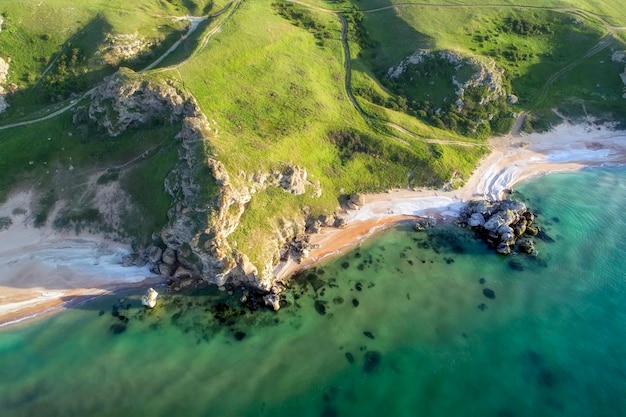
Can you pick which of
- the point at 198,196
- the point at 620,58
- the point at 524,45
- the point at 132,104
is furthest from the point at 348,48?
the point at 620,58

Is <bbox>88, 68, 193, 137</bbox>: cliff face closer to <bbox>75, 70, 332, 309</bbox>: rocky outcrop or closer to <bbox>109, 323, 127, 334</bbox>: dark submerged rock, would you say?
<bbox>75, 70, 332, 309</bbox>: rocky outcrop

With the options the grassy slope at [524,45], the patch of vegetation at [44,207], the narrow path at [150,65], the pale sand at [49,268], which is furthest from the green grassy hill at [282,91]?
the pale sand at [49,268]

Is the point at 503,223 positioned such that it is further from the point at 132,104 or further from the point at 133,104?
the point at 132,104

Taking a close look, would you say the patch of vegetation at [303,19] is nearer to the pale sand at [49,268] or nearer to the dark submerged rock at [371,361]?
the pale sand at [49,268]

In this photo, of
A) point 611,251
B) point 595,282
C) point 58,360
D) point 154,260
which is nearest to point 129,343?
point 58,360

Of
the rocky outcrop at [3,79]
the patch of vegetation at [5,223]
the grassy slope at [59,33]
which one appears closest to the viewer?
the patch of vegetation at [5,223]

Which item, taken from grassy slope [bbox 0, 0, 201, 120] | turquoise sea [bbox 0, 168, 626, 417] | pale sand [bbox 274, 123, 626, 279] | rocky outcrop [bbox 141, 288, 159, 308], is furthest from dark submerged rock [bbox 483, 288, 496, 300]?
grassy slope [bbox 0, 0, 201, 120]
